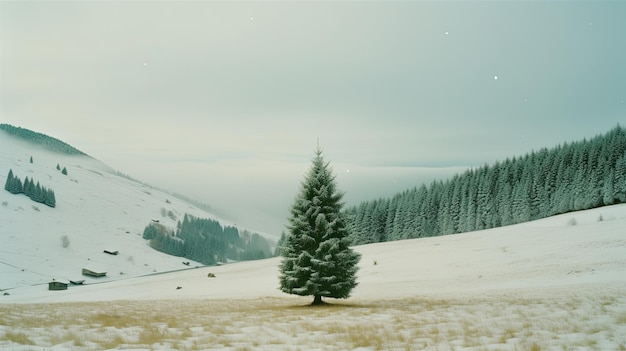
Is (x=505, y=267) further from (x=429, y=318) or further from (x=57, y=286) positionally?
(x=57, y=286)

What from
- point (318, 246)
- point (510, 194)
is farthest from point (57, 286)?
point (510, 194)

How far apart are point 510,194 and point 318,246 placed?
82.4 m

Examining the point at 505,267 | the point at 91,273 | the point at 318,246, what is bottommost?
the point at 91,273

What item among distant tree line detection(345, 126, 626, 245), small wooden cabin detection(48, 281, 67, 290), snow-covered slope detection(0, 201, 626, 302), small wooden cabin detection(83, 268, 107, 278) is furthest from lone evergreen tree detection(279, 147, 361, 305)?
small wooden cabin detection(83, 268, 107, 278)

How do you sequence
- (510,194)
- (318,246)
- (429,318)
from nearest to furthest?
(429,318), (318,246), (510,194)

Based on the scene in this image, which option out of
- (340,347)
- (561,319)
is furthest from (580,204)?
(340,347)

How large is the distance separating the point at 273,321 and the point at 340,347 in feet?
23.0

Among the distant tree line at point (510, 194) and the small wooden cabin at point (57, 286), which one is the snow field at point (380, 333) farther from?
the small wooden cabin at point (57, 286)

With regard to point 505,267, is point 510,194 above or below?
above

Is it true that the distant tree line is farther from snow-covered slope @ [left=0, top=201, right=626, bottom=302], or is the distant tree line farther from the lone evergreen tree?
the lone evergreen tree

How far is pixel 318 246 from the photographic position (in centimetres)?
2686

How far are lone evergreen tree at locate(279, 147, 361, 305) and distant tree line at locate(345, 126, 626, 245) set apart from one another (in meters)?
44.8

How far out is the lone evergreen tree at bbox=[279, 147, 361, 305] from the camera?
2597 cm

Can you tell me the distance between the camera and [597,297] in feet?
65.1
